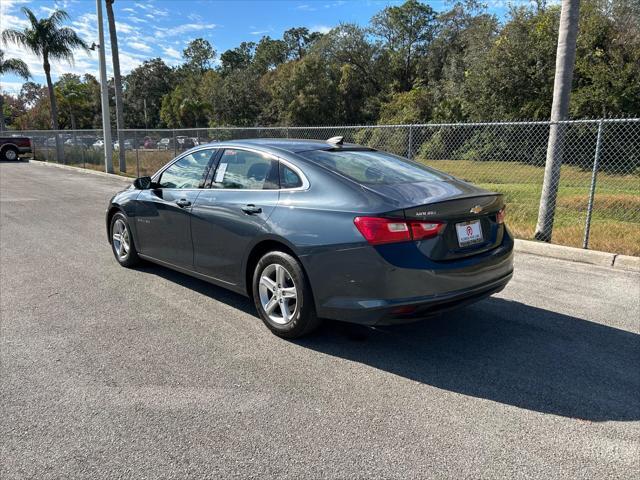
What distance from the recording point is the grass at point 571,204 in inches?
284

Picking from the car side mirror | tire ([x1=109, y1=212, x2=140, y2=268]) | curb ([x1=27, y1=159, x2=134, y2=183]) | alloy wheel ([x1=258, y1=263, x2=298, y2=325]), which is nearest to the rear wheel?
curb ([x1=27, y1=159, x2=134, y2=183])

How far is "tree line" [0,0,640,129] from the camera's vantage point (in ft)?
74.7

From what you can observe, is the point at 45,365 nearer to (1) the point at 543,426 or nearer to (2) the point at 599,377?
(1) the point at 543,426

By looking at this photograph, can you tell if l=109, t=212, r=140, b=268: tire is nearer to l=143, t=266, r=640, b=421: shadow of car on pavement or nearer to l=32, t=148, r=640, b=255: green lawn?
l=143, t=266, r=640, b=421: shadow of car on pavement

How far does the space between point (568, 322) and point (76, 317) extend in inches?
174

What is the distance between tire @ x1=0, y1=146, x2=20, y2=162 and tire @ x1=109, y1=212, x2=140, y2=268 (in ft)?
86.6

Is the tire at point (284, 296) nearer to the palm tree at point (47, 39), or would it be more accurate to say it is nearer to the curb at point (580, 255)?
the curb at point (580, 255)

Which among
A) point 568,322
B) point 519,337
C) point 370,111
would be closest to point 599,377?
point 519,337

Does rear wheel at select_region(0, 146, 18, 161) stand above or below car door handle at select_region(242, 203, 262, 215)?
above

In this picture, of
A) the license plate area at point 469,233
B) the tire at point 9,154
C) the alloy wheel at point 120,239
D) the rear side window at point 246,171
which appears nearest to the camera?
the license plate area at point 469,233

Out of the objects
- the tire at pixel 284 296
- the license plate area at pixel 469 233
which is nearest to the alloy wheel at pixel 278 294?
the tire at pixel 284 296

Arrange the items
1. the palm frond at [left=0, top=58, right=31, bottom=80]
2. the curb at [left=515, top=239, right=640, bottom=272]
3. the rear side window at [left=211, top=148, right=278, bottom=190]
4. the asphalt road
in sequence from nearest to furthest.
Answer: the asphalt road
the rear side window at [left=211, top=148, right=278, bottom=190]
the curb at [left=515, top=239, right=640, bottom=272]
the palm frond at [left=0, top=58, right=31, bottom=80]

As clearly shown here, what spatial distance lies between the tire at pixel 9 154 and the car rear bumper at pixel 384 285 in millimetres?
29981

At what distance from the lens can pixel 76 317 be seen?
14.4 feet
